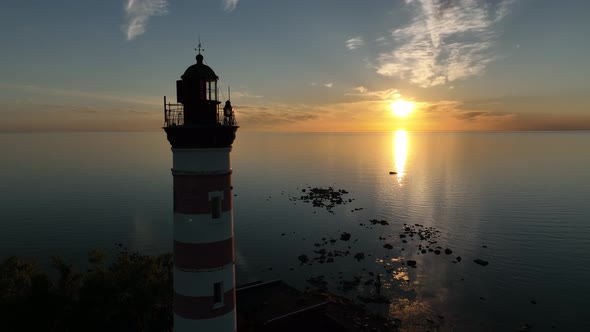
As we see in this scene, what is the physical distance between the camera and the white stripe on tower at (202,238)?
36.8ft

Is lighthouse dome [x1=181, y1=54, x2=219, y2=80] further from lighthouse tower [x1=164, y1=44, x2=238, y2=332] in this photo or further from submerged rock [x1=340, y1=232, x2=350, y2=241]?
submerged rock [x1=340, y1=232, x2=350, y2=241]

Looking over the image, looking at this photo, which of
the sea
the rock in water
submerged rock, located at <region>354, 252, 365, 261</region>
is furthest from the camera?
submerged rock, located at <region>354, 252, 365, 261</region>

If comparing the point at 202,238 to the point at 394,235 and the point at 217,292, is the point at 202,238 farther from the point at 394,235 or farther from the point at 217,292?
the point at 394,235

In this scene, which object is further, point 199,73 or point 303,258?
point 303,258

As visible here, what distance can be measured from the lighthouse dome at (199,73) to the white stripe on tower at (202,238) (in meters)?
2.45

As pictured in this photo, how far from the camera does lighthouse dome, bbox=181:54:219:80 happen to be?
1133 cm

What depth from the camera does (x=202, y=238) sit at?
11328 millimetres

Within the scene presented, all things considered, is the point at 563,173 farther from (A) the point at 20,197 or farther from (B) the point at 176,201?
(A) the point at 20,197

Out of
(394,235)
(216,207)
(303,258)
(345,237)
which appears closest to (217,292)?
(216,207)

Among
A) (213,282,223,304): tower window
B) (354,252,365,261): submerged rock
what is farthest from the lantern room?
(354,252,365,261): submerged rock

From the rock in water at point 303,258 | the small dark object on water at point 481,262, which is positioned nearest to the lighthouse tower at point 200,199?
the rock in water at point 303,258

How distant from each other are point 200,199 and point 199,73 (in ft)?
13.8

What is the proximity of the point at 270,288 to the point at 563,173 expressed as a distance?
5730 inches

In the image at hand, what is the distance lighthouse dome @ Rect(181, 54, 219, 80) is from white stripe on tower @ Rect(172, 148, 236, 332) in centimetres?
245
